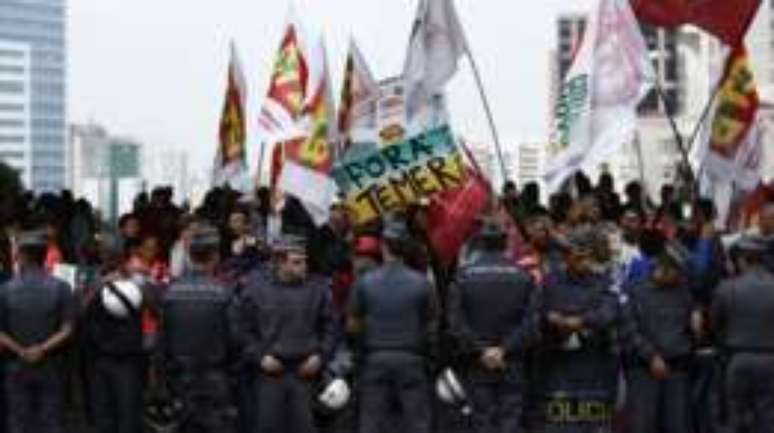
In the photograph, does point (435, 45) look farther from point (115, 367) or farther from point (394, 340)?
point (115, 367)

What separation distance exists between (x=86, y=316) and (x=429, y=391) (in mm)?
2647

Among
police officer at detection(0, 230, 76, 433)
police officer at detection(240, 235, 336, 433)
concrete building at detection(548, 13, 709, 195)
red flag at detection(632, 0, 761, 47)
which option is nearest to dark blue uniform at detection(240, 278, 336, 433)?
police officer at detection(240, 235, 336, 433)

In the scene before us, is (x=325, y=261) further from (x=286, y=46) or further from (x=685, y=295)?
(x=286, y=46)

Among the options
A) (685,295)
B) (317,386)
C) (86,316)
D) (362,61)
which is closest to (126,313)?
(86,316)

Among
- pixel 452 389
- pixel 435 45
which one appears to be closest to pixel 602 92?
pixel 435 45

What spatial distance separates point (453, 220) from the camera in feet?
55.1

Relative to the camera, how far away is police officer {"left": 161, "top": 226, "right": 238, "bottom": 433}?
15539 mm

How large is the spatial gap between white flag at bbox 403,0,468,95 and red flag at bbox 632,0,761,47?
1.77 m

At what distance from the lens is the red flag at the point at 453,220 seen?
1673 centimetres

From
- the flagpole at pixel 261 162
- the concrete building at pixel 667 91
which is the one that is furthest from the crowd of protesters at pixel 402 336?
the concrete building at pixel 667 91

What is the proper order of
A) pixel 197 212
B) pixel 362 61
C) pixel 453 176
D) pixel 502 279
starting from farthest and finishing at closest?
pixel 362 61 < pixel 197 212 < pixel 453 176 < pixel 502 279

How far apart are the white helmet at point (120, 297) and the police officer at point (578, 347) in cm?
303

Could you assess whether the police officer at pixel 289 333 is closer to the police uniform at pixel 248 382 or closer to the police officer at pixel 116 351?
the police uniform at pixel 248 382

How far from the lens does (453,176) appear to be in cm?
1708
